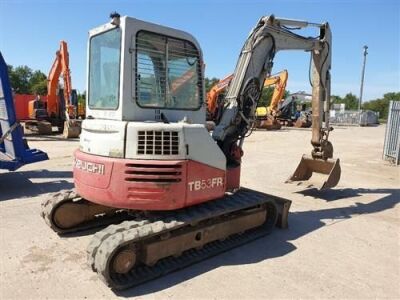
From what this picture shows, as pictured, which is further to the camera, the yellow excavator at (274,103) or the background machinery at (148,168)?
the yellow excavator at (274,103)

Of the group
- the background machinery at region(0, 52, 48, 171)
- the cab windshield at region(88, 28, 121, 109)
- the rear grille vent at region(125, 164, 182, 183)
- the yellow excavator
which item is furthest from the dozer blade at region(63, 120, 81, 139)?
the rear grille vent at region(125, 164, 182, 183)

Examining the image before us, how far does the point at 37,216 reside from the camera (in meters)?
6.10

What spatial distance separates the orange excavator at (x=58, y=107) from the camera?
18344 millimetres

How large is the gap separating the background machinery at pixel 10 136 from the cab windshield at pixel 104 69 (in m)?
3.65

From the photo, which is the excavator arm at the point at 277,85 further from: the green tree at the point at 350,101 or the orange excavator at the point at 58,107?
the green tree at the point at 350,101

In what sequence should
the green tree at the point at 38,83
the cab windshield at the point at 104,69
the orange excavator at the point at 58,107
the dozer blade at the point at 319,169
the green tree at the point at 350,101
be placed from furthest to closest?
the green tree at the point at 350,101 → the green tree at the point at 38,83 → the orange excavator at the point at 58,107 → the dozer blade at the point at 319,169 → the cab windshield at the point at 104,69

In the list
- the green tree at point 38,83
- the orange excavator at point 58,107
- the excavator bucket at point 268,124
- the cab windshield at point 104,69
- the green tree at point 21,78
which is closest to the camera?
the cab windshield at point 104,69

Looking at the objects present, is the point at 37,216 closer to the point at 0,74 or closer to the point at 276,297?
the point at 0,74

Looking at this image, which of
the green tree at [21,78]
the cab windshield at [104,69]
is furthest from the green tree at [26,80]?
the cab windshield at [104,69]

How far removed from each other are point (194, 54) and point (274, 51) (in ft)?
7.29

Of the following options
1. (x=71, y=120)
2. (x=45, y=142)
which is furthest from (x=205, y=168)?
(x=71, y=120)

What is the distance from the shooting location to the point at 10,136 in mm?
7980

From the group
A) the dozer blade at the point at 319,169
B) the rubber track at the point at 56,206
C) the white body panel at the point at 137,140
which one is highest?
the white body panel at the point at 137,140

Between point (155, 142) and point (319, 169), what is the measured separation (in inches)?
197
